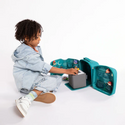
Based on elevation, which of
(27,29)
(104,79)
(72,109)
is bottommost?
(72,109)

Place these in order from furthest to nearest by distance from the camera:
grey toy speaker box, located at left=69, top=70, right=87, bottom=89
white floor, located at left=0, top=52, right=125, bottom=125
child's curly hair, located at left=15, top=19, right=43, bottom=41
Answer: grey toy speaker box, located at left=69, top=70, right=87, bottom=89
child's curly hair, located at left=15, top=19, right=43, bottom=41
white floor, located at left=0, top=52, right=125, bottom=125

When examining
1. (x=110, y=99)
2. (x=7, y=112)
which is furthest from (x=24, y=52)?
(x=110, y=99)

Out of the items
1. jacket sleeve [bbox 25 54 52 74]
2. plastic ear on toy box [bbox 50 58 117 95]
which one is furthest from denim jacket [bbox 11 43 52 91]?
plastic ear on toy box [bbox 50 58 117 95]

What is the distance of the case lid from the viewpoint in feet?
3.04

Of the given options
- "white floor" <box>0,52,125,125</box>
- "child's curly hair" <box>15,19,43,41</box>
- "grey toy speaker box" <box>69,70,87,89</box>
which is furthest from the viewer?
"grey toy speaker box" <box>69,70,87,89</box>

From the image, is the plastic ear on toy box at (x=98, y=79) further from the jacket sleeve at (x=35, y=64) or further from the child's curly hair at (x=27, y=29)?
the child's curly hair at (x=27, y=29)

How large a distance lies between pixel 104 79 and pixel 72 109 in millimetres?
360

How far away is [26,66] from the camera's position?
912 millimetres

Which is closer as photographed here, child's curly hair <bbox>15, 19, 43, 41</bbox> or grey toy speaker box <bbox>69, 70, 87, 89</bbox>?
child's curly hair <bbox>15, 19, 43, 41</bbox>

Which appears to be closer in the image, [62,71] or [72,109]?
[72,109]

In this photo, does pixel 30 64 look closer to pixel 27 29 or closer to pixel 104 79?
pixel 27 29

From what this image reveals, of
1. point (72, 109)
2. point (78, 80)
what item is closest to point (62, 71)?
point (78, 80)

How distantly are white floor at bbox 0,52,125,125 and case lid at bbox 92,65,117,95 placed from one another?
0.05m

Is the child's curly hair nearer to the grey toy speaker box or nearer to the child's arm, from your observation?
the child's arm
